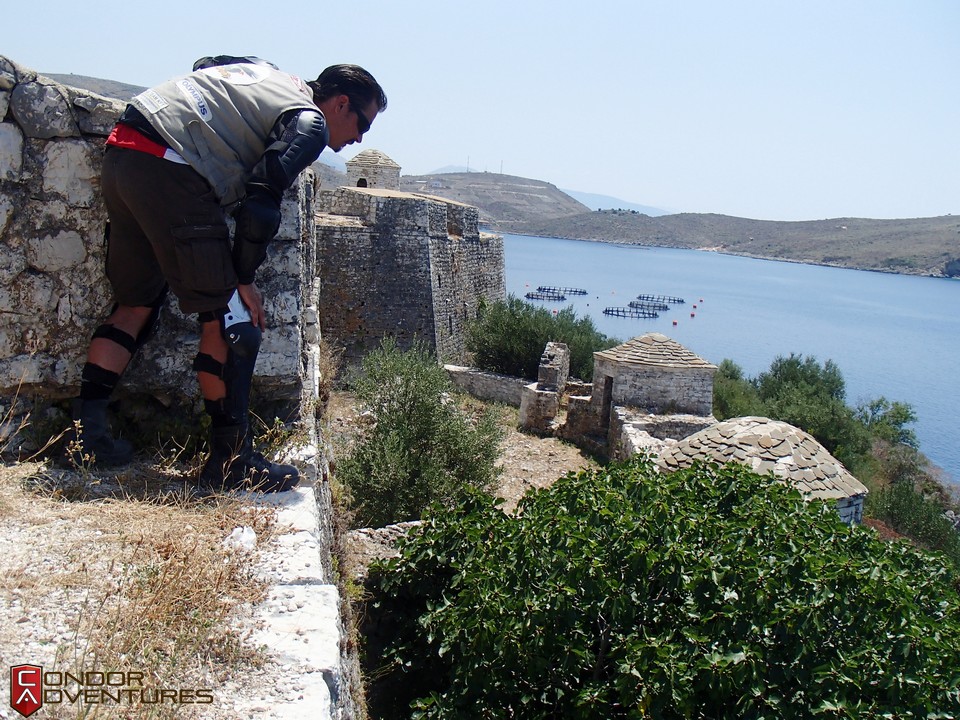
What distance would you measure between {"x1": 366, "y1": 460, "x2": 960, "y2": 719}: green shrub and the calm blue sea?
2628cm

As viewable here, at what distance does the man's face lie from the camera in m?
3.07

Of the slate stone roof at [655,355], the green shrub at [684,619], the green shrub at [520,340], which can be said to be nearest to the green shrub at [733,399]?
the green shrub at [520,340]

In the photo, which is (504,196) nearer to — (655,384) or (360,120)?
(655,384)

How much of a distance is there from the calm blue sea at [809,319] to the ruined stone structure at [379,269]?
771 inches

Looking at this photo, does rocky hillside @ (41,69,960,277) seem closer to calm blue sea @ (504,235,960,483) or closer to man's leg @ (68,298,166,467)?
calm blue sea @ (504,235,960,483)

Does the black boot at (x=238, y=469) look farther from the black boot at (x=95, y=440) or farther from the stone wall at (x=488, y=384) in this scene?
the stone wall at (x=488, y=384)

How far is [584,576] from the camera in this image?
3.97m

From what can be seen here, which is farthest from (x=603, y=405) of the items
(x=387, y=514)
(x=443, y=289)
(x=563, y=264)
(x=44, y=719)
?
(x=563, y=264)

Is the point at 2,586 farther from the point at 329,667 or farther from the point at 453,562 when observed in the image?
the point at 453,562

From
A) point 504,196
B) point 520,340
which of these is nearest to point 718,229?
point 504,196

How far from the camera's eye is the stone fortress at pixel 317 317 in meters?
2.98

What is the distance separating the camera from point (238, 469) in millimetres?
2779

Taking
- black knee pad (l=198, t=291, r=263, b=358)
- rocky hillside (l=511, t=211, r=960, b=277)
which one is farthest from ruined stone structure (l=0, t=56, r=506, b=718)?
rocky hillside (l=511, t=211, r=960, b=277)

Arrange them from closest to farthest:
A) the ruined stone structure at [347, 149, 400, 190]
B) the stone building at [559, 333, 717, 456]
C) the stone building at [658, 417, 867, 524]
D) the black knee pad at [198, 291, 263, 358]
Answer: the black knee pad at [198, 291, 263, 358]
the stone building at [658, 417, 867, 524]
the stone building at [559, 333, 717, 456]
the ruined stone structure at [347, 149, 400, 190]
